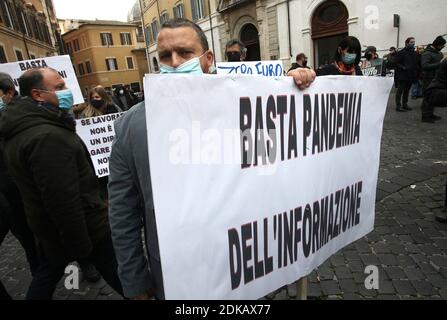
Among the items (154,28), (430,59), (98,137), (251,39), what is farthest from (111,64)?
(98,137)

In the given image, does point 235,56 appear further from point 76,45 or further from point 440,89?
point 76,45

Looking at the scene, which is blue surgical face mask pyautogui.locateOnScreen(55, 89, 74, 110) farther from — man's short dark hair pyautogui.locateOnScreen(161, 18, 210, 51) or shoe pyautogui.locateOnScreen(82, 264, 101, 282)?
shoe pyautogui.locateOnScreen(82, 264, 101, 282)

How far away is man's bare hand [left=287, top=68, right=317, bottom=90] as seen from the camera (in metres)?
1.40

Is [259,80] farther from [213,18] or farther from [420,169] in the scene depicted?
[213,18]

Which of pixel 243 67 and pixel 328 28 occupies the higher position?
pixel 328 28

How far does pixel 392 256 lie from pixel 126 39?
5126cm

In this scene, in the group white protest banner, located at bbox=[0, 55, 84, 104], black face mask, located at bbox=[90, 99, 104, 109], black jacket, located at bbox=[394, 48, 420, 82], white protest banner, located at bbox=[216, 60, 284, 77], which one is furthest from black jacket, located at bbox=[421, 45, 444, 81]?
white protest banner, located at bbox=[0, 55, 84, 104]

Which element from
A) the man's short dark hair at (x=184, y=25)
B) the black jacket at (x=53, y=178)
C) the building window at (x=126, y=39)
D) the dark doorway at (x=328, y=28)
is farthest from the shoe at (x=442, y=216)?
the building window at (x=126, y=39)

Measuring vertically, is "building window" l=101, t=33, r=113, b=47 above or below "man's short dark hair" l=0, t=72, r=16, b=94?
above

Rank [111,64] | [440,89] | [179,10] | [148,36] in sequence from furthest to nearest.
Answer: [111,64] < [148,36] < [179,10] < [440,89]

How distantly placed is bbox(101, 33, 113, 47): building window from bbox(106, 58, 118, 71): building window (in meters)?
2.18

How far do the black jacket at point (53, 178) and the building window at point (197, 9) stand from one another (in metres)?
24.2

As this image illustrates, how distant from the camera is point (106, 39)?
46.6 m

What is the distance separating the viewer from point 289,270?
1463 mm
